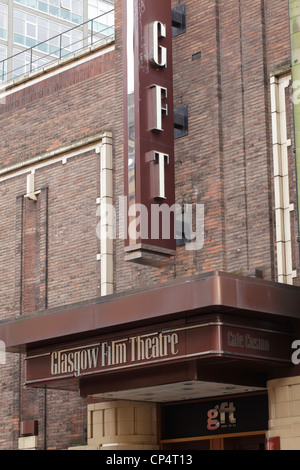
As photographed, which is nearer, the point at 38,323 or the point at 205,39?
the point at 38,323

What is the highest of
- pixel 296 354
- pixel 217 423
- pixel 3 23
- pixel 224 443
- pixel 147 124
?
pixel 3 23

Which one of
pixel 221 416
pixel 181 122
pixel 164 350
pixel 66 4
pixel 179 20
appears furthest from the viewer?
pixel 66 4

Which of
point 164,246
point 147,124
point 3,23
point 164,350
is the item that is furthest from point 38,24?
point 164,350

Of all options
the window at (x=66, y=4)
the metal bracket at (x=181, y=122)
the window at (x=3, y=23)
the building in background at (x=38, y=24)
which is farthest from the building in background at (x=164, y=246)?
the window at (x=66, y=4)

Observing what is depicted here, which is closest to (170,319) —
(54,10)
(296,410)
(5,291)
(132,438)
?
(296,410)

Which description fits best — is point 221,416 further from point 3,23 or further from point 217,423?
point 3,23

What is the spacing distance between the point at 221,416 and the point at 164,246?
3952 mm

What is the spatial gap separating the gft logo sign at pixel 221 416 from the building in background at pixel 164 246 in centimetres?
3

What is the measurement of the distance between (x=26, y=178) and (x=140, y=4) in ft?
22.0

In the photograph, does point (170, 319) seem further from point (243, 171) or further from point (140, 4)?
point (140, 4)

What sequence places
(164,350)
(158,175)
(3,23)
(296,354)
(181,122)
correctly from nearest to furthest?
1. (164,350)
2. (296,354)
3. (158,175)
4. (181,122)
5. (3,23)

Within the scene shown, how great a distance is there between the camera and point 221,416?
20.7 m

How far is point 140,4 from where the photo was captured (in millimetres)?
21109

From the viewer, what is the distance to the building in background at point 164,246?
18438 millimetres
